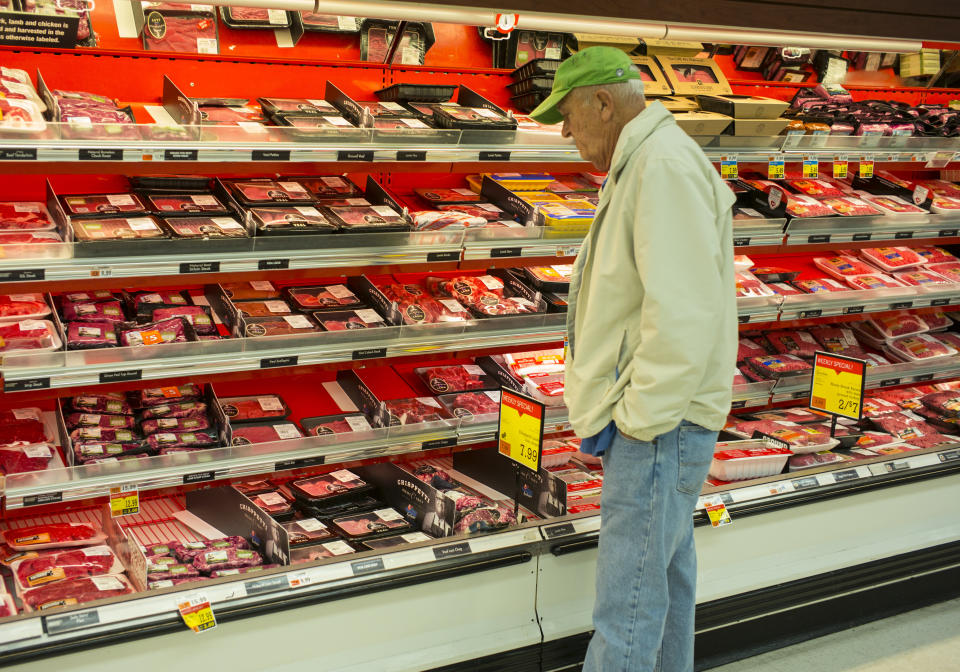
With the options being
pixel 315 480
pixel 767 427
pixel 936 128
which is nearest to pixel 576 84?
pixel 315 480

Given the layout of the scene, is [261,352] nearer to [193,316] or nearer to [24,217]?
[193,316]

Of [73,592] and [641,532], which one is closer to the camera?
[641,532]

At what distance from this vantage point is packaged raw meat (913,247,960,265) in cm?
525

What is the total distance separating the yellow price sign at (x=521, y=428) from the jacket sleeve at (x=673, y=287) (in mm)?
761

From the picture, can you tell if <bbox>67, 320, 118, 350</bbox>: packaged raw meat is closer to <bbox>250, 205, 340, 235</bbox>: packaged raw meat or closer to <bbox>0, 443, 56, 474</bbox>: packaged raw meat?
<bbox>0, 443, 56, 474</bbox>: packaged raw meat

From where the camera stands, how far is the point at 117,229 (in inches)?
121

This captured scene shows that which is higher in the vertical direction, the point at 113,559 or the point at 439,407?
the point at 439,407

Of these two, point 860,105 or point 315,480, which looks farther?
point 860,105

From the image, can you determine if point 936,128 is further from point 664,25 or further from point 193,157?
point 193,157

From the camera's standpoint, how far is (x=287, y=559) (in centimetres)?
308

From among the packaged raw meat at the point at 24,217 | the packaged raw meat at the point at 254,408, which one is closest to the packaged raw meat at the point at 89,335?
the packaged raw meat at the point at 24,217

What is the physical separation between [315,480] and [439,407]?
1.85 feet

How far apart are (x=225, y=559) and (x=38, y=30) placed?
5.85 feet

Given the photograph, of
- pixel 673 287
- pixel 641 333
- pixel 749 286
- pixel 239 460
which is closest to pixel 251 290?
pixel 239 460
